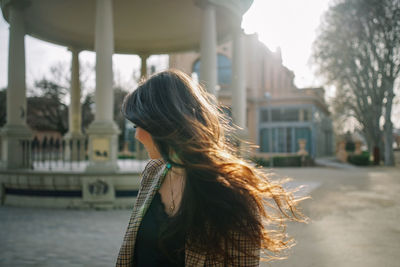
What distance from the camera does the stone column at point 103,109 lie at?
26.3 feet

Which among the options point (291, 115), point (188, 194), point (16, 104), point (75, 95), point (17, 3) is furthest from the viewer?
point (291, 115)

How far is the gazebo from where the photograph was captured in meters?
8.17

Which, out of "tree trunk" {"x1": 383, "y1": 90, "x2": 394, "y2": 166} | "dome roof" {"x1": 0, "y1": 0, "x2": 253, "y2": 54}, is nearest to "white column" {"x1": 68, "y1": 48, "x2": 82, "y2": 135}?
"dome roof" {"x1": 0, "y1": 0, "x2": 253, "y2": 54}

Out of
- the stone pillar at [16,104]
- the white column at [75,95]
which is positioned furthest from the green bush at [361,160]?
the stone pillar at [16,104]

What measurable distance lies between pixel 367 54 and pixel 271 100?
10.1 meters

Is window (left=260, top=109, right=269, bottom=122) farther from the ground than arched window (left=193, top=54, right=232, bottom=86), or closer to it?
closer to it

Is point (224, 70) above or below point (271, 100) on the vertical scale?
above

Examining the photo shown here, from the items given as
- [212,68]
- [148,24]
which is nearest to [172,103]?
[212,68]

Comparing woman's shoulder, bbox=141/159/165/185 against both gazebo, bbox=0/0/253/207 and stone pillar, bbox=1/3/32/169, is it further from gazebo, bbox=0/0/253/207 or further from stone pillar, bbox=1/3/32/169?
stone pillar, bbox=1/3/32/169

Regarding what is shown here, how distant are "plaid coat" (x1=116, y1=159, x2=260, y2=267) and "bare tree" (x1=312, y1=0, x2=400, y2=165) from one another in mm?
25025

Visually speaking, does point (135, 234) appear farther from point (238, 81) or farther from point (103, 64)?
point (238, 81)

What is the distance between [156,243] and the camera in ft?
4.44

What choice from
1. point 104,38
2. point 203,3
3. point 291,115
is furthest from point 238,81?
point 291,115

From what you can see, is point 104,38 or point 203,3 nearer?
point 104,38
